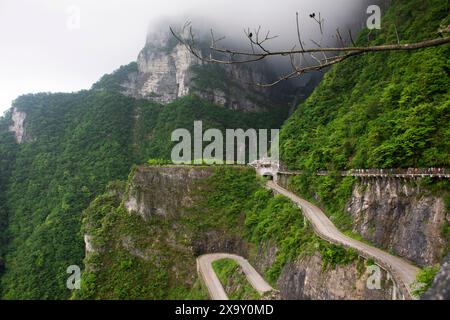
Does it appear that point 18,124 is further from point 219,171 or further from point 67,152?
point 219,171

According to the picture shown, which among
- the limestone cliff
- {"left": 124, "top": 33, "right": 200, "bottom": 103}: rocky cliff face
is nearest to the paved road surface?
the limestone cliff

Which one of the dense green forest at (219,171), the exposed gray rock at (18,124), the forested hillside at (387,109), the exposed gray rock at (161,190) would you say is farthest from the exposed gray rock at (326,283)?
the exposed gray rock at (18,124)

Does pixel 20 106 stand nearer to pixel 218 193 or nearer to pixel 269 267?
pixel 218 193

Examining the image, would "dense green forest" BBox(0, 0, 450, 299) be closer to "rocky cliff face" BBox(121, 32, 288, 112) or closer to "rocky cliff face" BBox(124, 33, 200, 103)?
"rocky cliff face" BBox(121, 32, 288, 112)

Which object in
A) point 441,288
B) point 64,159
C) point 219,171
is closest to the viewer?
point 441,288

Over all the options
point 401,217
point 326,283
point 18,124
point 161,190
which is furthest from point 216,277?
point 18,124

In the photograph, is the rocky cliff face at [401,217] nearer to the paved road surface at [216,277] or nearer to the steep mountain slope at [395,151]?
the steep mountain slope at [395,151]
